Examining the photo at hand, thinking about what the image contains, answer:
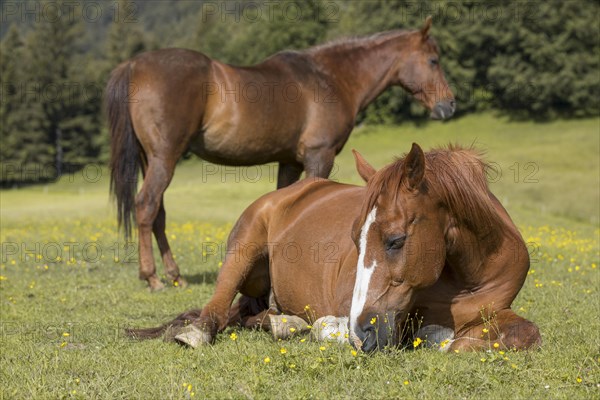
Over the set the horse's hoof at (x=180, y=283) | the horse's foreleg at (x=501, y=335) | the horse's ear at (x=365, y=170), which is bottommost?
the horse's hoof at (x=180, y=283)

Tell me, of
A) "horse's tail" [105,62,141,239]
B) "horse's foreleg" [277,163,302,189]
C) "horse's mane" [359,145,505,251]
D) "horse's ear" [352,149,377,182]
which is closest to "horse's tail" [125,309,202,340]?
"horse's ear" [352,149,377,182]

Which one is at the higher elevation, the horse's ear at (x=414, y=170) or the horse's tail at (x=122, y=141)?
the horse's ear at (x=414, y=170)

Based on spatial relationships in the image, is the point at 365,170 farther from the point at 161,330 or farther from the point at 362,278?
the point at 161,330

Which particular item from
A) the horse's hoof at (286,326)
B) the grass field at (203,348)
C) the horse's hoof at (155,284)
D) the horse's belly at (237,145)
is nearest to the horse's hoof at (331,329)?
the grass field at (203,348)

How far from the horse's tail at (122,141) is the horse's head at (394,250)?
560cm

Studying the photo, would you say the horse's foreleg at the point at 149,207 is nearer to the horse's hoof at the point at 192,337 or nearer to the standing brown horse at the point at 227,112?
the standing brown horse at the point at 227,112

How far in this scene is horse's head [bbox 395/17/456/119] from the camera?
10.8 m

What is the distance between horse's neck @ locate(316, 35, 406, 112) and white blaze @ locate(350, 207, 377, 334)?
6250mm

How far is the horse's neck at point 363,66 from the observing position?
35.0 ft

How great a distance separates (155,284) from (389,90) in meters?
49.6

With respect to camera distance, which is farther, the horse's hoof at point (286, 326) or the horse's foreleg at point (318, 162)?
the horse's foreleg at point (318, 162)

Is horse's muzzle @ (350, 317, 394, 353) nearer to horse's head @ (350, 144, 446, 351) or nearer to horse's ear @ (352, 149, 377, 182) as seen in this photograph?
horse's head @ (350, 144, 446, 351)

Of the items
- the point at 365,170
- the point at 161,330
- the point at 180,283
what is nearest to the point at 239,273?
the point at 161,330

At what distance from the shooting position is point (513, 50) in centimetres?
5866
